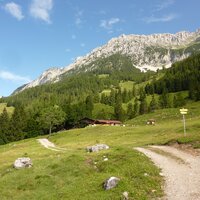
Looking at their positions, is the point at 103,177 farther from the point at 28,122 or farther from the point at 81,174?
the point at 28,122

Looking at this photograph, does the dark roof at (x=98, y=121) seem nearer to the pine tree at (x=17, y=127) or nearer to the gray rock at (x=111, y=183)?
the pine tree at (x=17, y=127)

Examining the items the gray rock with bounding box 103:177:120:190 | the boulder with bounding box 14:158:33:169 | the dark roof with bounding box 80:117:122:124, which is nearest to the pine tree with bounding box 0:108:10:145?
the dark roof with bounding box 80:117:122:124

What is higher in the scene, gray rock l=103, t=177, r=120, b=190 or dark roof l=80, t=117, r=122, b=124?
dark roof l=80, t=117, r=122, b=124

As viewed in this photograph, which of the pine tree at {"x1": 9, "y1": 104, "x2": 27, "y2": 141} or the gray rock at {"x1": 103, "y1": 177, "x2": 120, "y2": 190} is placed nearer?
the gray rock at {"x1": 103, "y1": 177, "x2": 120, "y2": 190}

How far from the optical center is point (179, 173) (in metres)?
27.3

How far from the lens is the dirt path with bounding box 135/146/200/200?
21453 mm

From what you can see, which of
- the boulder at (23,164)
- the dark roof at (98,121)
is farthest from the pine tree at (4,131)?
the boulder at (23,164)

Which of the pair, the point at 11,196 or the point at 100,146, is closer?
the point at 11,196

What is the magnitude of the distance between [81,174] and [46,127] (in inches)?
4911

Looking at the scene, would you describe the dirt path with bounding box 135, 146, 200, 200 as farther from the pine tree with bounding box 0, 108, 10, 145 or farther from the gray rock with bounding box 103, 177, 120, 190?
the pine tree with bounding box 0, 108, 10, 145

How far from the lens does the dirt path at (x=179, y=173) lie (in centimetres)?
2145

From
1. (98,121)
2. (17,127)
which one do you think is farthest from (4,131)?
(98,121)

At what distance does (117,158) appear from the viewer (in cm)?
Result: 3278

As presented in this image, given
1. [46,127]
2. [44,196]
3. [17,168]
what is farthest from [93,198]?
[46,127]
